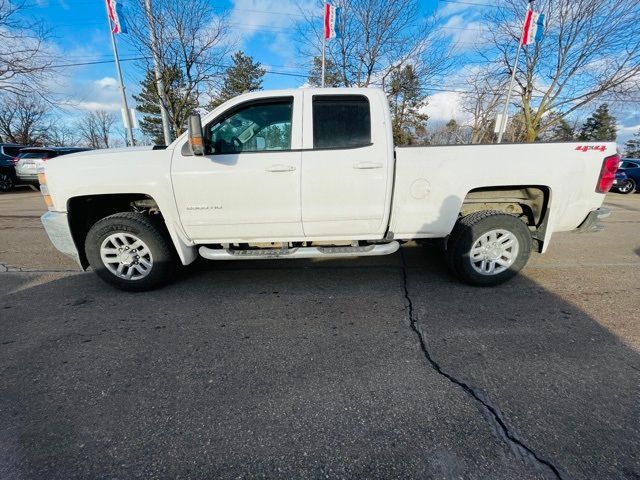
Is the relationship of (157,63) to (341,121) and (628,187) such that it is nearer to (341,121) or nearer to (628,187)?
(341,121)

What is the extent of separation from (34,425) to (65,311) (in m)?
1.63

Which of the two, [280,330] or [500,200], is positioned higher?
[500,200]

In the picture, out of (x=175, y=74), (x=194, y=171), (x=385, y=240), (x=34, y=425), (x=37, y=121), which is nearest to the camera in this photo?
(x=34, y=425)

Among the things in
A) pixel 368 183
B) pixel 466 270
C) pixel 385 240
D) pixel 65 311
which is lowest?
pixel 65 311

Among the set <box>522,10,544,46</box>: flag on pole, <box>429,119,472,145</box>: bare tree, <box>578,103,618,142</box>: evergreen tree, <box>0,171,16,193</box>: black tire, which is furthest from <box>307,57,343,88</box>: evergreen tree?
<box>578,103,618,142</box>: evergreen tree

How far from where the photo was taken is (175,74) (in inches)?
521

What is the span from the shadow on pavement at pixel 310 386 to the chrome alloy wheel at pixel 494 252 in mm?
302

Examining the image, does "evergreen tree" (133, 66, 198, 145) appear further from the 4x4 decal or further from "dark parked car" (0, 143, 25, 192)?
the 4x4 decal

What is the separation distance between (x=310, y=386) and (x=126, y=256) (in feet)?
8.52

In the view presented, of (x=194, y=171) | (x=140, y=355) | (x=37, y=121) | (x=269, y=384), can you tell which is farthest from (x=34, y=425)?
(x=37, y=121)

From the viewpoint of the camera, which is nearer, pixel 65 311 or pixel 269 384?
pixel 269 384

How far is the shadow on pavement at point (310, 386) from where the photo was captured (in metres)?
1.58

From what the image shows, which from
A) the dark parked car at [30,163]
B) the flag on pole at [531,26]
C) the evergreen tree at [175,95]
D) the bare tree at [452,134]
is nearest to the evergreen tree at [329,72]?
the evergreen tree at [175,95]

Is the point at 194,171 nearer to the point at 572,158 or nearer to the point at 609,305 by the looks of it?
the point at 572,158
